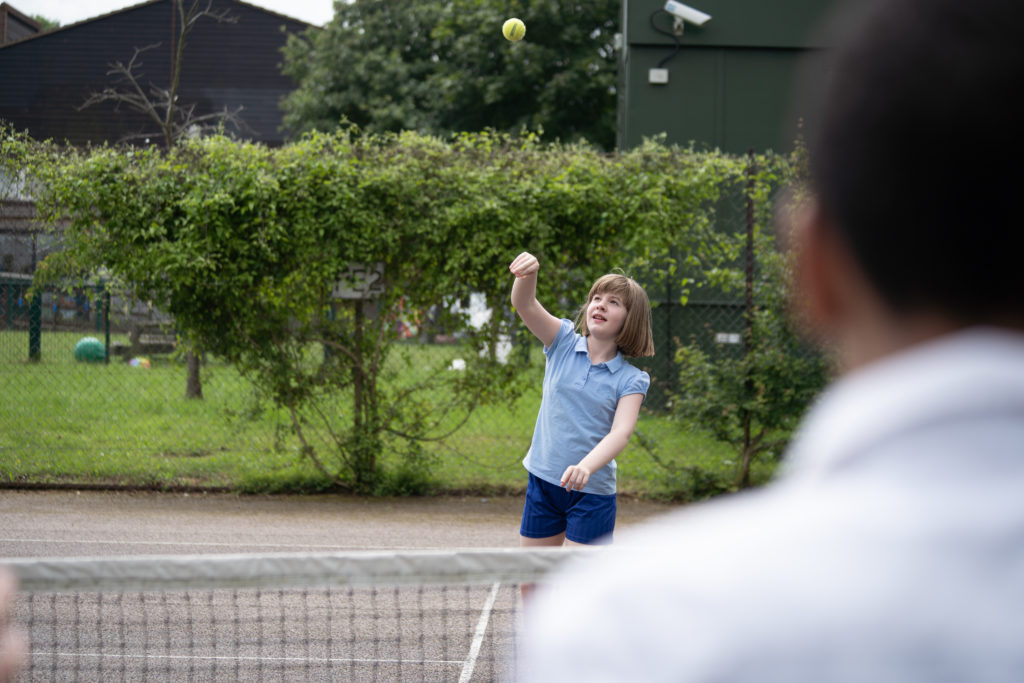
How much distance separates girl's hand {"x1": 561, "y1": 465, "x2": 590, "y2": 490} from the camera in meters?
3.98

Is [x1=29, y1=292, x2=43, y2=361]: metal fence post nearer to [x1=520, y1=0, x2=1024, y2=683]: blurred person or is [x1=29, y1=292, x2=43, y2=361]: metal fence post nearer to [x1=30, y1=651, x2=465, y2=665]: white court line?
[x1=30, y1=651, x2=465, y2=665]: white court line

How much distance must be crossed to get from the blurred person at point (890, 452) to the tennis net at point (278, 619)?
2153mm

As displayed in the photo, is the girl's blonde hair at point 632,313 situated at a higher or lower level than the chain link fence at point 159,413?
higher

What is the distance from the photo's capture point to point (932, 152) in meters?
0.67

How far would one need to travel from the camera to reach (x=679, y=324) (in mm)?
12562

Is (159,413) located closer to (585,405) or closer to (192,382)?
(192,382)

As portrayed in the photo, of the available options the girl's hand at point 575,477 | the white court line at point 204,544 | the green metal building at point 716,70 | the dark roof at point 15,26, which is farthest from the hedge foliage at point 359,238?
the dark roof at point 15,26

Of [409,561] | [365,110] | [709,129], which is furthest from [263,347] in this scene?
[365,110]

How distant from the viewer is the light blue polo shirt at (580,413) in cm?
451

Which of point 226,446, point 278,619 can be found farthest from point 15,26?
point 278,619

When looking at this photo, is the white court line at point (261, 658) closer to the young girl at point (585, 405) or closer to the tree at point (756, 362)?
the young girl at point (585, 405)

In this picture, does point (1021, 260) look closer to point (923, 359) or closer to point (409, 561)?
point (923, 359)

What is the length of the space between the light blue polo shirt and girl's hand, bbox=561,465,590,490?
438 mm

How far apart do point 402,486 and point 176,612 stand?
3942 mm
